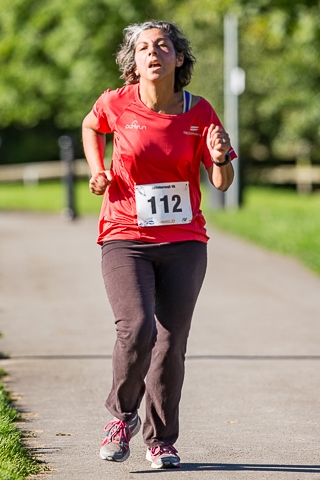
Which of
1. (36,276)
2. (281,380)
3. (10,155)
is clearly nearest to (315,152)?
(10,155)

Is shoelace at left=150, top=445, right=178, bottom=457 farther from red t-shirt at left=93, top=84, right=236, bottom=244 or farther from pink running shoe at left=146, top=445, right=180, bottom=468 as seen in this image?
red t-shirt at left=93, top=84, right=236, bottom=244

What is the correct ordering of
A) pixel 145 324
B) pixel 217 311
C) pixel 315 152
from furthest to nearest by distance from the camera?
pixel 315 152 → pixel 217 311 → pixel 145 324

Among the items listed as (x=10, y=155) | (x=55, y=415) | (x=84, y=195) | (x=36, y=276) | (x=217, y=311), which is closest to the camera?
(x=55, y=415)

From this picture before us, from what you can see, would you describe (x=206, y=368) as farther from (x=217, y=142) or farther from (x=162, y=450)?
(x=217, y=142)

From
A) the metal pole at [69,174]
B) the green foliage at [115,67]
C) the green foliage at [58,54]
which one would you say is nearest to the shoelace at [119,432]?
the metal pole at [69,174]

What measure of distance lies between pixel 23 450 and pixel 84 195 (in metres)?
26.8

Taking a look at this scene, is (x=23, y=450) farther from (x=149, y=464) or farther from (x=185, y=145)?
(x=185, y=145)

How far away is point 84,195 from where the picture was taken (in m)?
32.3

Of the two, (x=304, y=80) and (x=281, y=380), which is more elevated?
(x=304, y=80)

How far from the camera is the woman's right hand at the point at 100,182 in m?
5.28

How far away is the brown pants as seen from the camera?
529 cm

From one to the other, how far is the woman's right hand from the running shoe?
1.06 metres

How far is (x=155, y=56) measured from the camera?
5328 millimetres

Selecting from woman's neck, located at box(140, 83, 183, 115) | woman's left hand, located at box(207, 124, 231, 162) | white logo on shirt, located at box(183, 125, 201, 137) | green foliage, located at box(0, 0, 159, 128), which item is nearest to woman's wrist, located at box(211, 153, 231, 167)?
woman's left hand, located at box(207, 124, 231, 162)
